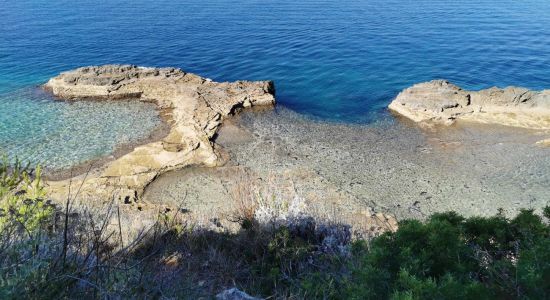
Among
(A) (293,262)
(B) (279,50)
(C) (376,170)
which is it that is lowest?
(C) (376,170)

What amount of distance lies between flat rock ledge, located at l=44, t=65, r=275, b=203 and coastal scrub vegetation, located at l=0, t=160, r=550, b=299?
21.7 feet

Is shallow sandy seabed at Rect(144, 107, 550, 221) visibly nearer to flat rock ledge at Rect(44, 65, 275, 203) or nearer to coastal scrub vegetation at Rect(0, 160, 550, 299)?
flat rock ledge at Rect(44, 65, 275, 203)

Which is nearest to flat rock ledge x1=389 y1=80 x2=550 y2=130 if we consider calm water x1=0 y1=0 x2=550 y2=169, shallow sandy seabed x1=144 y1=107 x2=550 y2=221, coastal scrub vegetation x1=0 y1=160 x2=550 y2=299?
shallow sandy seabed x1=144 y1=107 x2=550 y2=221

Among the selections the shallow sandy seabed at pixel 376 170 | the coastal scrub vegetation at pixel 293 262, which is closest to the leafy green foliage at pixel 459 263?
the coastal scrub vegetation at pixel 293 262

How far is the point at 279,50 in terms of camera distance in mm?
35906

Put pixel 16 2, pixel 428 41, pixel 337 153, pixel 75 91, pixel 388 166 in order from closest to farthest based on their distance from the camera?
pixel 388 166 → pixel 337 153 → pixel 75 91 → pixel 428 41 → pixel 16 2

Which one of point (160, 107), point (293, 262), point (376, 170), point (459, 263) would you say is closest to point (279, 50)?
point (160, 107)

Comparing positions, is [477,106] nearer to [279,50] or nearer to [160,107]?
[279,50]

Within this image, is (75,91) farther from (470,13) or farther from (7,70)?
(470,13)

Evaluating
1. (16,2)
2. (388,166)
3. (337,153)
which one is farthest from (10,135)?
(16,2)

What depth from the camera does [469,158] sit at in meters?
18.9

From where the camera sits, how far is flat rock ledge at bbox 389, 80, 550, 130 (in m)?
22.0

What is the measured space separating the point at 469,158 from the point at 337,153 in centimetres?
573

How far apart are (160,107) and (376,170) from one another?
13.5 metres
